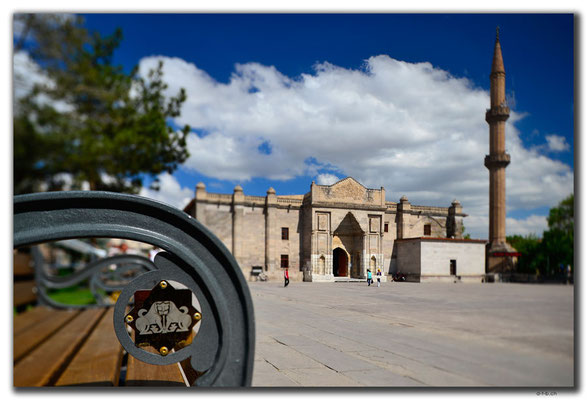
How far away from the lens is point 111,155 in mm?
3287

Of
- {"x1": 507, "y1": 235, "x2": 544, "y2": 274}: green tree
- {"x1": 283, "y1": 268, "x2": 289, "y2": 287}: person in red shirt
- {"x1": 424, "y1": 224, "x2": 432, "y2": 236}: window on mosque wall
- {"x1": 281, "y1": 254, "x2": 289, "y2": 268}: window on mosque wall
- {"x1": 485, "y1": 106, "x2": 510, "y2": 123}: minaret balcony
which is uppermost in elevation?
{"x1": 485, "y1": 106, "x2": 510, "y2": 123}: minaret balcony

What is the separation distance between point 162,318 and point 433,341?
1.58 m

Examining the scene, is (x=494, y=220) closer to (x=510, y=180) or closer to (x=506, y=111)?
(x=510, y=180)

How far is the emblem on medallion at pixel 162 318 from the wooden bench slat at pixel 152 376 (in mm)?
419

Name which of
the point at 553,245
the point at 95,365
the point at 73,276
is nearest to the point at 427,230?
the point at 553,245

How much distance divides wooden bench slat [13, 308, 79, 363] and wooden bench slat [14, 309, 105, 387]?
0.16ft

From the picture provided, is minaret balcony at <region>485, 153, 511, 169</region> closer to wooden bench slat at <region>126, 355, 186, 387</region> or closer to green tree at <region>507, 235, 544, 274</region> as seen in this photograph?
green tree at <region>507, 235, 544, 274</region>

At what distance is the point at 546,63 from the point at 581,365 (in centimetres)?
173

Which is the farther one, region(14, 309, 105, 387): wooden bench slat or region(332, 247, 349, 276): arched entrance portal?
region(332, 247, 349, 276): arched entrance portal

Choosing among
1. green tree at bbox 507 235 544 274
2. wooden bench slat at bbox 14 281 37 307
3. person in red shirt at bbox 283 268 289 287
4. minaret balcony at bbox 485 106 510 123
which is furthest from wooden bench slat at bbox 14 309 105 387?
minaret balcony at bbox 485 106 510 123

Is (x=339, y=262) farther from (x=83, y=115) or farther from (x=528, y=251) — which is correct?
(x=83, y=115)

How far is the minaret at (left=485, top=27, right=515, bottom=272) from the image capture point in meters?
2.46

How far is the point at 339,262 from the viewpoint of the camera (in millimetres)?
2848

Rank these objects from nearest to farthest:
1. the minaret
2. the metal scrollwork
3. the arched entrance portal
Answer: the minaret → the arched entrance portal → the metal scrollwork
